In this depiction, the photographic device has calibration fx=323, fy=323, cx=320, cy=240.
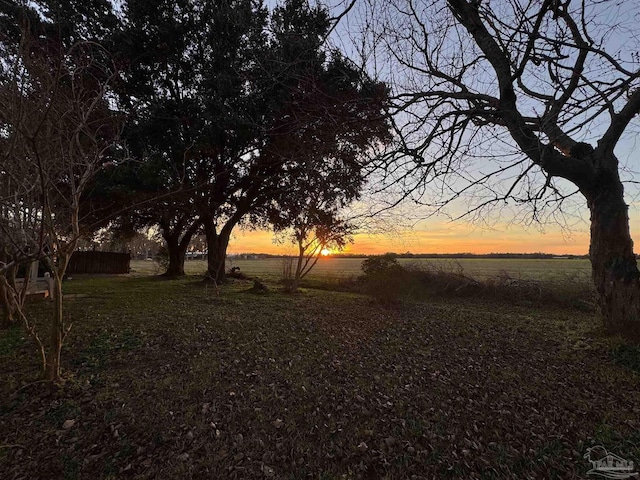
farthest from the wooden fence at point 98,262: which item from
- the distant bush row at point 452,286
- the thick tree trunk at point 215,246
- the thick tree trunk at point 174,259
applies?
the distant bush row at point 452,286

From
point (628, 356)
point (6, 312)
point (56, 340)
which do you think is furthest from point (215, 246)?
point (628, 356)

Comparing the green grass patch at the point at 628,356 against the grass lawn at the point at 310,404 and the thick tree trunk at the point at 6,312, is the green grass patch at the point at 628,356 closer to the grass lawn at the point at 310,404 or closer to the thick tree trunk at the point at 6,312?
the grass lawn at the point at 310,404

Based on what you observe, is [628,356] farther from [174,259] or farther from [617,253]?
[174,259]

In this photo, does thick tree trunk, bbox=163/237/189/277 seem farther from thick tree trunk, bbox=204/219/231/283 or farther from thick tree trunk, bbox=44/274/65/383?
thick tree trunk, bbox=44/274/65/383

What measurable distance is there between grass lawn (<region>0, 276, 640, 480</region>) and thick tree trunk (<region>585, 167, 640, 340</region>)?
500 millimetres

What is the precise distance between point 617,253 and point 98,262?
2354 centimetres

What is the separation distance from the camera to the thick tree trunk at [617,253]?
462 centimetres

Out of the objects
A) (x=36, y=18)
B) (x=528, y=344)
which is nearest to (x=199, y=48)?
(x=36, y=18)

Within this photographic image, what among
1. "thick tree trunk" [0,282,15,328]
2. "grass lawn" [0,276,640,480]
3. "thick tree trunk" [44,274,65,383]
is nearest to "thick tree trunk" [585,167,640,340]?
"grass lawn" [0,276,640,480]

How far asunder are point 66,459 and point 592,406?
4.86m

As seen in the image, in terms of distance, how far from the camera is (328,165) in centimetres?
595

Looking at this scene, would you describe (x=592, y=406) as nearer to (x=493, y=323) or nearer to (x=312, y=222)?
(x=493, y=323)

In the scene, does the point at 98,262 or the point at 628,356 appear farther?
the point at 98,262

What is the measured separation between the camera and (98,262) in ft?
65.2
